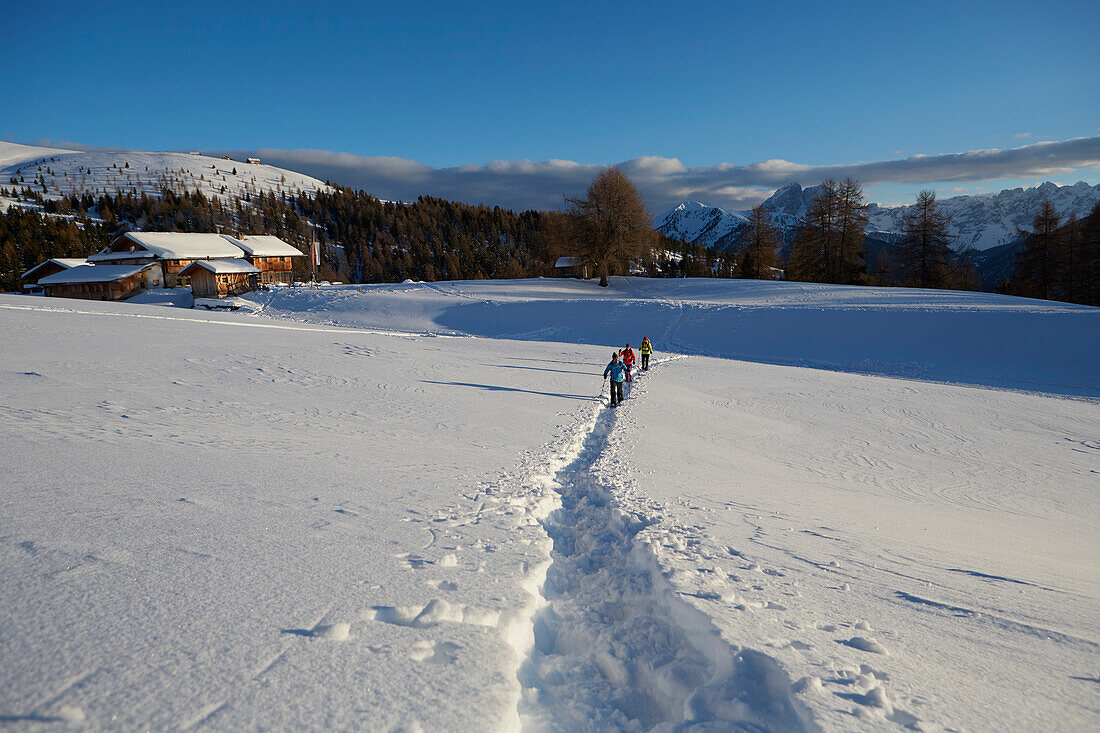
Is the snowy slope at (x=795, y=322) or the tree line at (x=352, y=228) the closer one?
the snowy slope at (x=795, y=322)

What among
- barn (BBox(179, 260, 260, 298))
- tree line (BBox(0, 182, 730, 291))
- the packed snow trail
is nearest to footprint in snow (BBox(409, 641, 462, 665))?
the packed snow trail

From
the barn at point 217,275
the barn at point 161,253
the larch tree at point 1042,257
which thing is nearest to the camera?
the larch tree at point 1042,257

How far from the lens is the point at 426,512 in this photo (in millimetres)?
5555

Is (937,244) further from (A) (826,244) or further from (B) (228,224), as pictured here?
(B) (228,224)

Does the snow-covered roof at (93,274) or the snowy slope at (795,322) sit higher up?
the snow-covered roof at (93,274)

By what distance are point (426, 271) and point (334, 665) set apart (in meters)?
116

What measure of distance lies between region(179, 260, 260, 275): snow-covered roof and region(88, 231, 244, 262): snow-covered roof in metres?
2.67

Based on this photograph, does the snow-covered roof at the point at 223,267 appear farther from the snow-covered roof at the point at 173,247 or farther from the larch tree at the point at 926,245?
the larch tree at the point at 926,245

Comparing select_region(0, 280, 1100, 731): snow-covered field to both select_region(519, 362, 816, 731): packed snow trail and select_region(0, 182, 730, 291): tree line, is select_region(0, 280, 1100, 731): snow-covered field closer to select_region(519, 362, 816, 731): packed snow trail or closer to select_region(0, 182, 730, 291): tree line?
select_region(519, 362, 816, 731): packed snow trail

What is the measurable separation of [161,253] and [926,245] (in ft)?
265

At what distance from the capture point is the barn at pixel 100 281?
51.8m

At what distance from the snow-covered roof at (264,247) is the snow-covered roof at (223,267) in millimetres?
7301

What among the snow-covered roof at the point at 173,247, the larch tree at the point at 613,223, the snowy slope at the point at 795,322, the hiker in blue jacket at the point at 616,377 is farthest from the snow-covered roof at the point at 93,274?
the hiker in blue jacket at the point at 616,377

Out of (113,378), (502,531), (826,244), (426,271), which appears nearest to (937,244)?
(826,244)
